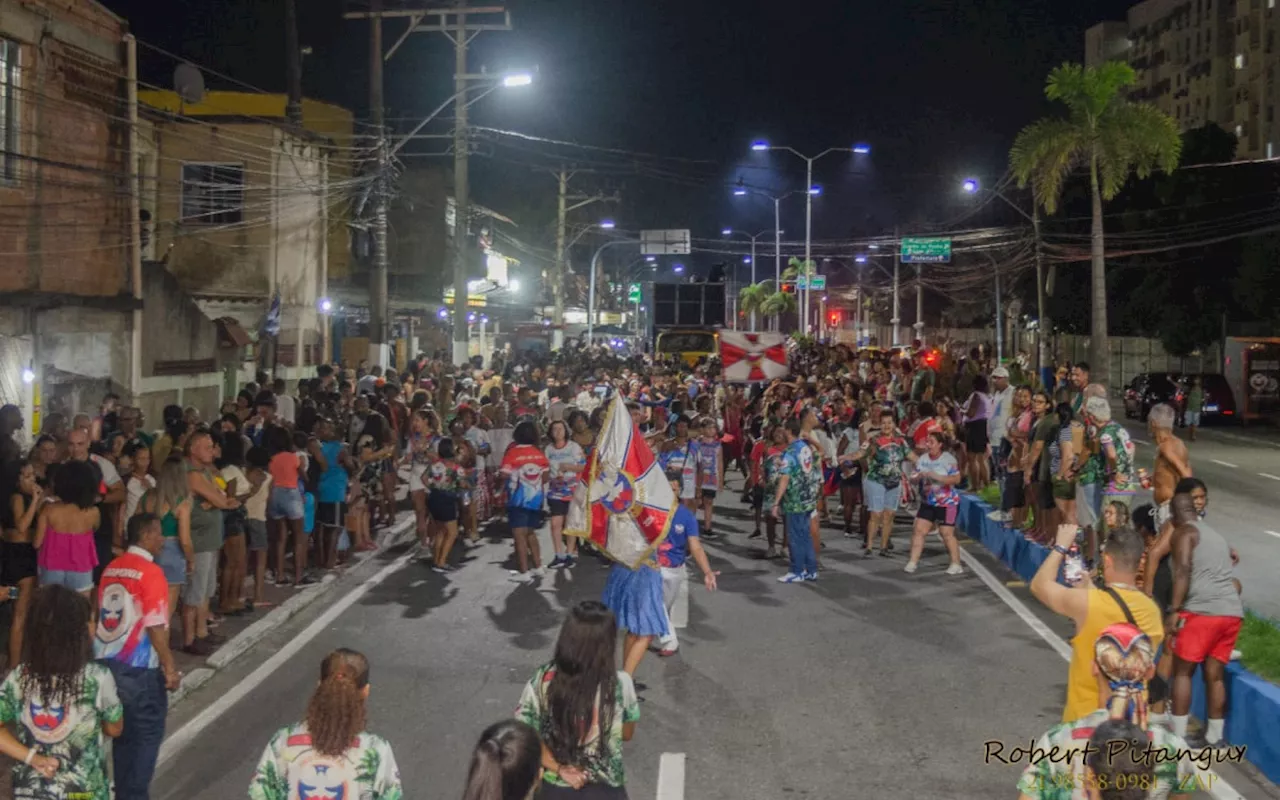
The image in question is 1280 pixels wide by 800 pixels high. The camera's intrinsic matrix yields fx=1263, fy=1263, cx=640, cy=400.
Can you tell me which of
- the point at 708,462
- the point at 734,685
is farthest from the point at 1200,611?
the point at 708,462

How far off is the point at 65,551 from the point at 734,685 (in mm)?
4652

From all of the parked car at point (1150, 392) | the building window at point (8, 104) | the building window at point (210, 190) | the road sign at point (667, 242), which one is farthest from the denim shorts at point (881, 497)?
the road sign at point (667, 242)

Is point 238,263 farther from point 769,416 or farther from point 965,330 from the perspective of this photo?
point 965,330

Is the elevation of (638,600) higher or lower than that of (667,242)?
lower

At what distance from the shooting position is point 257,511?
11484mm

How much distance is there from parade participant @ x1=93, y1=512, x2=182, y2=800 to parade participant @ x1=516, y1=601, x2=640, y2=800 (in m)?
2.31

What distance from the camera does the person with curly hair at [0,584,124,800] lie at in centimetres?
491

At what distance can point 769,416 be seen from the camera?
56.9 feet

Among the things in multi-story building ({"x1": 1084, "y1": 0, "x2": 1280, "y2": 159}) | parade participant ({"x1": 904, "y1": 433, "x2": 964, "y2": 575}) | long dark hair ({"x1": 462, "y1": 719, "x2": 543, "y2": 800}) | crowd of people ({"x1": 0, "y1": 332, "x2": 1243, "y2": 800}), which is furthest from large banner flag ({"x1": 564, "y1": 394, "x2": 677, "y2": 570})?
multi-story building ({"x1": 1084, "y1": 0, "x2": 1280, "y2": 159})

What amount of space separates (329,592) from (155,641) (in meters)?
6.54

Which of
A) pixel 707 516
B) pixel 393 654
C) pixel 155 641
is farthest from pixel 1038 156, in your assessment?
pixel 155 641

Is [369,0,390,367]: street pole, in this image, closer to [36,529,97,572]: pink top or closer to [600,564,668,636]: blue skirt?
[36,529,97,572]: pink top

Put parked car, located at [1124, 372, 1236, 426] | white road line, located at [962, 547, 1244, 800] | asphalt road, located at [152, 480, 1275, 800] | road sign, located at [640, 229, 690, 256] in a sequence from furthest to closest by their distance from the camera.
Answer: road sign, located at [640, 229, 690, 256], parked car, located at [1124, 372, 1236, 426], asphalt road, located at [152, 480, 1275, 800], white road line, located at [962, 547, 1244, 800]

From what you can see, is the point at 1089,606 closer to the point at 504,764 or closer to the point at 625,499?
the point at 504,764
